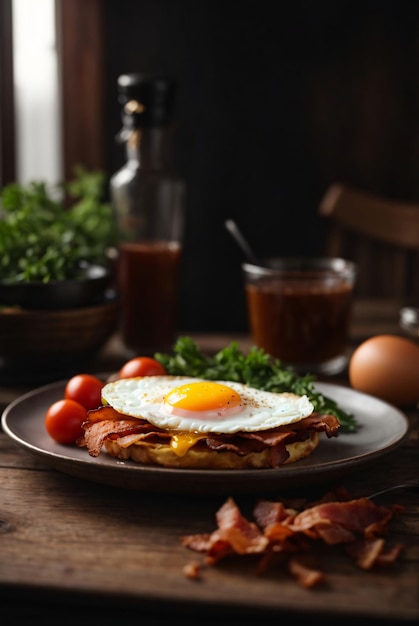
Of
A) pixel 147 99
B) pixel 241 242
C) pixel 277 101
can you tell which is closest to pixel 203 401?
pixel 241 242

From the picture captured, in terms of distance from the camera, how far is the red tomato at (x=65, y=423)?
1569 mm

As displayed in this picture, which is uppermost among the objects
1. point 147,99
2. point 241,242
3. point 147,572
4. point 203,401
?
point 147,99

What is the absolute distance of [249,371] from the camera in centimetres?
195

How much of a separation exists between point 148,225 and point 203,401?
1202 mm

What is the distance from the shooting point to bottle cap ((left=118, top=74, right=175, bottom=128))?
2.51m

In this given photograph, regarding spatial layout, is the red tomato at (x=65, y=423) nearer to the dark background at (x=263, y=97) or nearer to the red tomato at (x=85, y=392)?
the red tomato at (x=85, y=392)

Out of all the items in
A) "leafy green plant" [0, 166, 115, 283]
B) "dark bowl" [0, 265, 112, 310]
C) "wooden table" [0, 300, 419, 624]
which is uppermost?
"leafy green plant" [0, 166, 115, 283]

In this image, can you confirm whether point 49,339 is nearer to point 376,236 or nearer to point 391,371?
point 391,371

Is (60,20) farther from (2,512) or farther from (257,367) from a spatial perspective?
(2,512)

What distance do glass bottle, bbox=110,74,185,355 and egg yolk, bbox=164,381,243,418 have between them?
1007mm

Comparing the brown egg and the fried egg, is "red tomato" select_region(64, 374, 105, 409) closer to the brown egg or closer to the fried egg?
the fried egg

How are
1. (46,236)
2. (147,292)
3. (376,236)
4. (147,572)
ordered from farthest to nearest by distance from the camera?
(376,236), (147,292), (46,236), (147,572)

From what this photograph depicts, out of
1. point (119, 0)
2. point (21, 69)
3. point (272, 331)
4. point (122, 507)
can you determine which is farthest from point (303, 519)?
point (119, 0)

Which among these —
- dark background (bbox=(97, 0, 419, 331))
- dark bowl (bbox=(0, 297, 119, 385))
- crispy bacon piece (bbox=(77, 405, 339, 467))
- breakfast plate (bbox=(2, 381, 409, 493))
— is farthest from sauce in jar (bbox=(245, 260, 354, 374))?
dark background (bbox=(97, 0, 419, 331))
